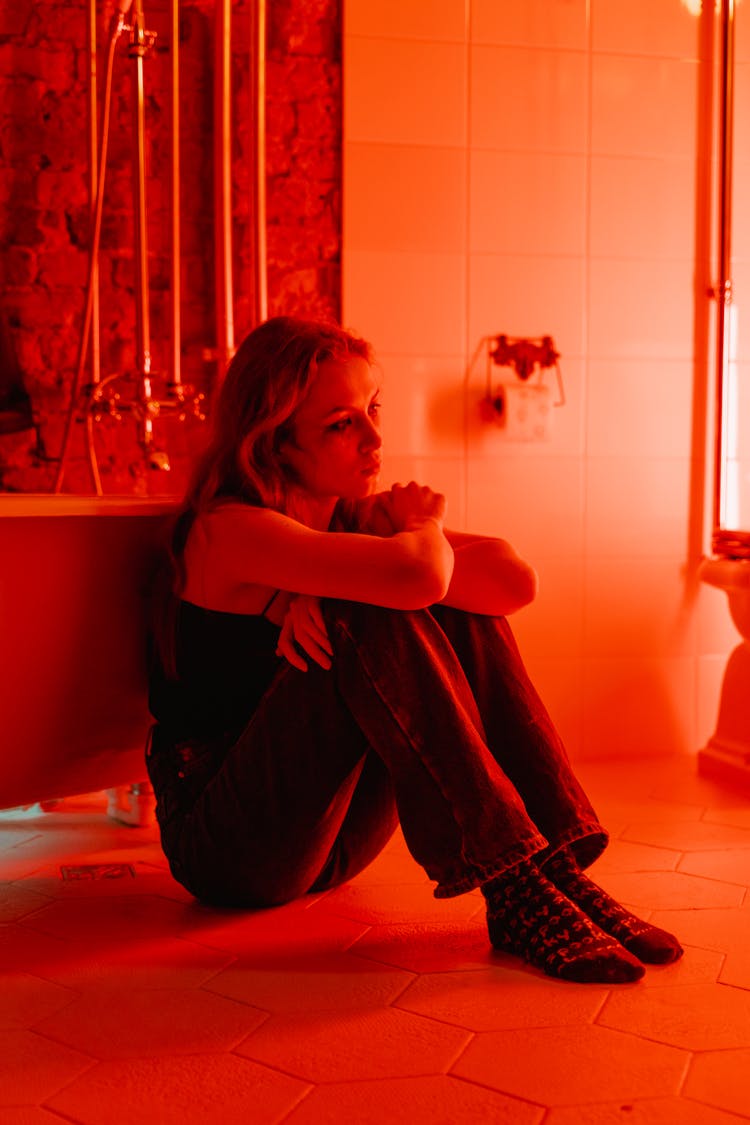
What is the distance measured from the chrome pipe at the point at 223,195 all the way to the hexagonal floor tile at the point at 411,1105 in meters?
1.75

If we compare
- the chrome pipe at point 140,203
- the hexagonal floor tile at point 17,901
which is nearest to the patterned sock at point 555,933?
the hexagonal floor tile at point 17,901

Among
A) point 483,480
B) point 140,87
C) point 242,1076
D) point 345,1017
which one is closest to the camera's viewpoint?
point 242,1076

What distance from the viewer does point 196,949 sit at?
1.77 meters

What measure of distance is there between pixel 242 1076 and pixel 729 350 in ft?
7.39

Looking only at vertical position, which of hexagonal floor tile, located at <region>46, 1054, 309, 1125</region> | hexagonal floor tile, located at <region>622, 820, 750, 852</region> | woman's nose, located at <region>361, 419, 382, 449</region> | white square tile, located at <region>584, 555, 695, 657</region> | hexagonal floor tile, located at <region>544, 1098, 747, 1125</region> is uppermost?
woman's nose, located at <region>361, 419, 382, 449</region>

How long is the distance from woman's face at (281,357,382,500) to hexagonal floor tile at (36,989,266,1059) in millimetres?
717

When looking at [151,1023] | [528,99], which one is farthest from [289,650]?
[528,99]

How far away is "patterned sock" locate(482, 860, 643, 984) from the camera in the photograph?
1.58 metres

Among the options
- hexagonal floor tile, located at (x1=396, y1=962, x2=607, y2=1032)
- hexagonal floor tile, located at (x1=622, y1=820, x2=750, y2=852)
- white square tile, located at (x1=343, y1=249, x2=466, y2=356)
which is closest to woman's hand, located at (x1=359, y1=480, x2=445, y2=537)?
hexagonal floor tile, located at (x1=396, y1=962, x2=607, y2=1032)

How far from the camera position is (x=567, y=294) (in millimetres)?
3049

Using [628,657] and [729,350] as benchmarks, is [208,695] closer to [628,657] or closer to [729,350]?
[628,657]

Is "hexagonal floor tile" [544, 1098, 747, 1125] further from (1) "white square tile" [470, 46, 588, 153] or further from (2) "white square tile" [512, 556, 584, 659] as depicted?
(1) "white square tile" [470, 46, 588, 153]

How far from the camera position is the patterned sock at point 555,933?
5.19 ft

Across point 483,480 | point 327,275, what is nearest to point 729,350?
point 483,480
